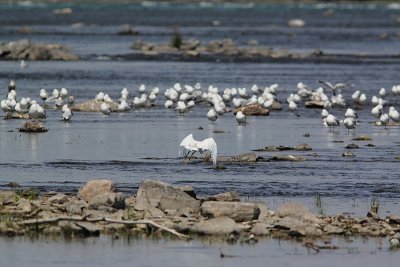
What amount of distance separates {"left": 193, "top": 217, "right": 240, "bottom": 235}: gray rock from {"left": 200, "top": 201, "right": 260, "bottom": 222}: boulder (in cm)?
51

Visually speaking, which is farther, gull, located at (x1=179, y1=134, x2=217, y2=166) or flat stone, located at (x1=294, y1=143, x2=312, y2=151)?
flat stone, located at (x1=294, y1=143, x2=312, y2=151)

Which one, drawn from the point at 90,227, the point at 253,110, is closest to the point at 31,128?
the point at 253,110

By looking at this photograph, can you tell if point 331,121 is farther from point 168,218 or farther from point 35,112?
point 168,218

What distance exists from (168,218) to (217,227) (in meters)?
0.93

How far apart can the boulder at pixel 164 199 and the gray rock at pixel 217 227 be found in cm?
113

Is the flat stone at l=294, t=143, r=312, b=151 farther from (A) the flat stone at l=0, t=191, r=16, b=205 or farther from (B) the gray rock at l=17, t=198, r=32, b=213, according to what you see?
(B) the gray rock at l=17, t=198, r=32, b=213

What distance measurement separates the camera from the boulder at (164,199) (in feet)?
65.7

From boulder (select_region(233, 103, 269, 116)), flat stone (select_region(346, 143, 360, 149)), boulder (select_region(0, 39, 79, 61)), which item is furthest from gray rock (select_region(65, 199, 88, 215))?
boulder (select_region(0, 39, 79, 61))

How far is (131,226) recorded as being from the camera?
742 inches

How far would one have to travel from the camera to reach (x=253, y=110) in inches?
1527

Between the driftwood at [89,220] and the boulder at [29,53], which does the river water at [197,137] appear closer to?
the driftwood at [89,220]

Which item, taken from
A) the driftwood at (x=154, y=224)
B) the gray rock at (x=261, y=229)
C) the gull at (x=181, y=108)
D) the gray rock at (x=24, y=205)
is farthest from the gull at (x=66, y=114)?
the gray rock at (x=261, y=229)

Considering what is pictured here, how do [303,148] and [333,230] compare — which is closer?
[333,230]

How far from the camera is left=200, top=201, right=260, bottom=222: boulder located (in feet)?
63.2
